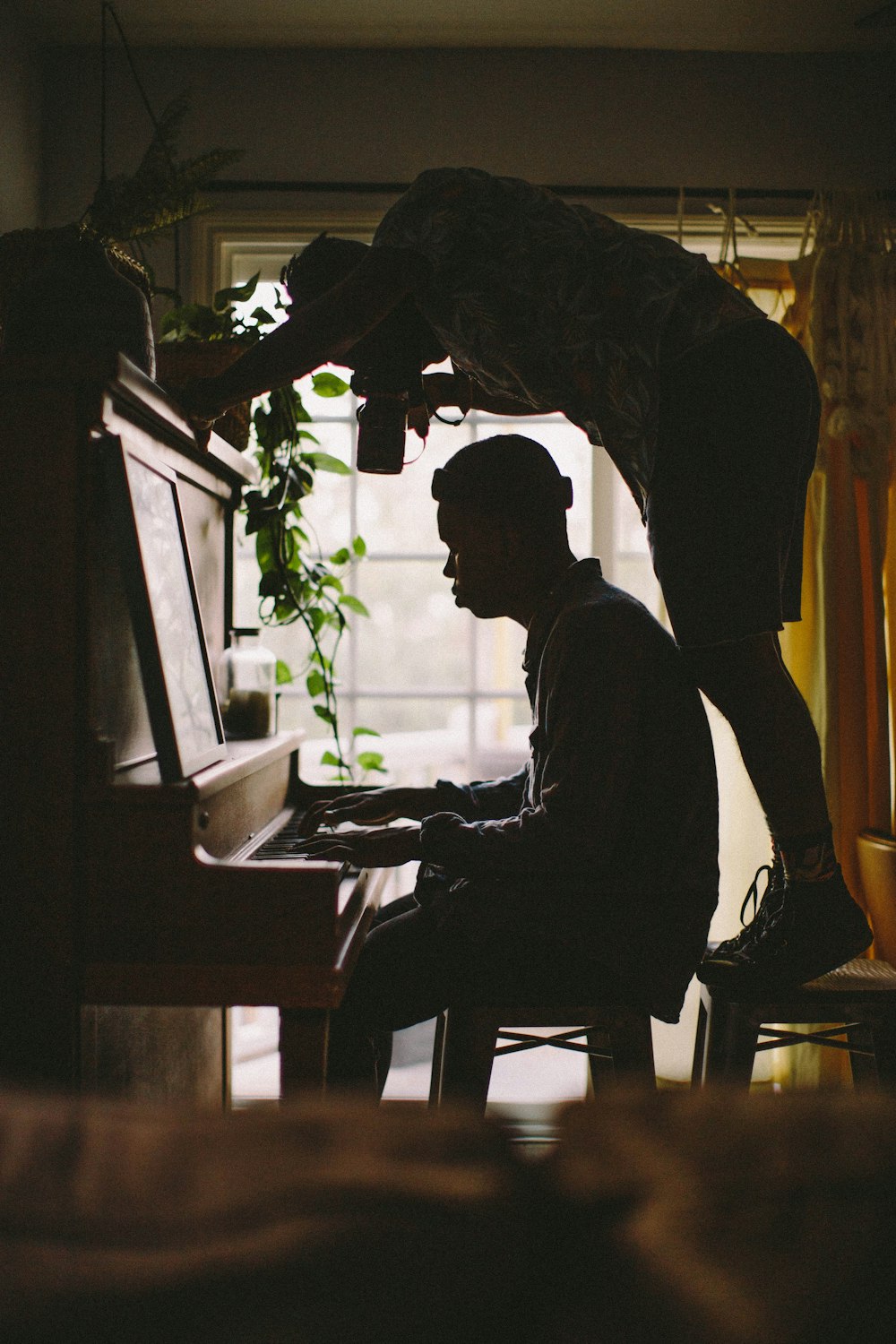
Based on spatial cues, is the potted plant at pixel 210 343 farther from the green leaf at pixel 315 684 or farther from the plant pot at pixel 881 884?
the plant pot at pixel 881 884

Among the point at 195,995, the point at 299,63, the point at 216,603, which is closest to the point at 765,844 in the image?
the point at 216,603

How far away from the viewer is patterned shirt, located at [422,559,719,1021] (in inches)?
50.2

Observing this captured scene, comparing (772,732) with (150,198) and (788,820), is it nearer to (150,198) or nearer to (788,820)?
(788,820)

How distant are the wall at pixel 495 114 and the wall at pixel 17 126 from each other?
0.19 feet

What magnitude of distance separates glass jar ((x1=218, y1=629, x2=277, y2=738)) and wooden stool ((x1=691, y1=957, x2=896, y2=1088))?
3.15ft

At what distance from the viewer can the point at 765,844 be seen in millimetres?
2434

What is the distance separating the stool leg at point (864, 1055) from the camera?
4.77 ft

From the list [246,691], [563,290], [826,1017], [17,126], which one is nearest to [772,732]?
[826,1017]

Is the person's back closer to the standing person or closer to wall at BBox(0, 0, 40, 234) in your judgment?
the standing person

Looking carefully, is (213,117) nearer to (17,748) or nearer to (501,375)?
(501,375)

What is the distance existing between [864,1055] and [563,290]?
4.05 ft

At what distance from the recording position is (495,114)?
2523 mm

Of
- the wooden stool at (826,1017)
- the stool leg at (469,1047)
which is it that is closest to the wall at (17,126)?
the stool leg at (469,1047)

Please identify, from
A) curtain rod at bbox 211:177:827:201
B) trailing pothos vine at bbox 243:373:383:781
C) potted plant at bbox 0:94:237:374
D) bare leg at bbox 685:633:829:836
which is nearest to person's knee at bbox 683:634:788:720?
bare leg at bbox 685:633:829:836
